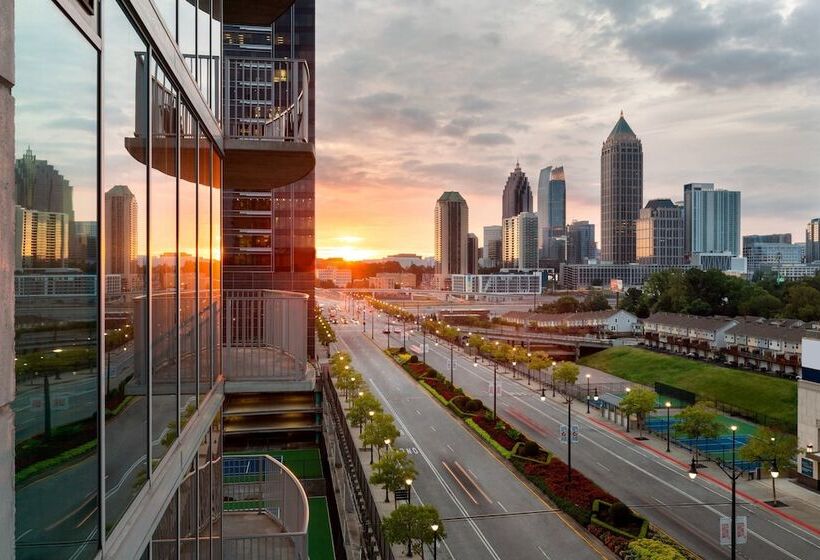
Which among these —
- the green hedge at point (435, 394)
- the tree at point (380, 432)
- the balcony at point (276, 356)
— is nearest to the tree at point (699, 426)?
the tree at point (380, 432)

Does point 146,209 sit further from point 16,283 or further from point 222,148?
point 222,148

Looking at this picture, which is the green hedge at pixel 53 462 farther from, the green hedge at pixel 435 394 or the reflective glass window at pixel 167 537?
the green hedge at pixel 435 394

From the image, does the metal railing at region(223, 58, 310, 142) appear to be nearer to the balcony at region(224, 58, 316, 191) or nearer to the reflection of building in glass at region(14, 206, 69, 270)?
the balcony at region(224, 58, 316, 191)

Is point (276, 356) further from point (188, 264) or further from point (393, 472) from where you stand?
point (393, 472)

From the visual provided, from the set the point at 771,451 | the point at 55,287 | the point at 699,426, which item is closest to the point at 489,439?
the point at 699,426

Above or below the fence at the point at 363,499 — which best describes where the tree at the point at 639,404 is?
above
